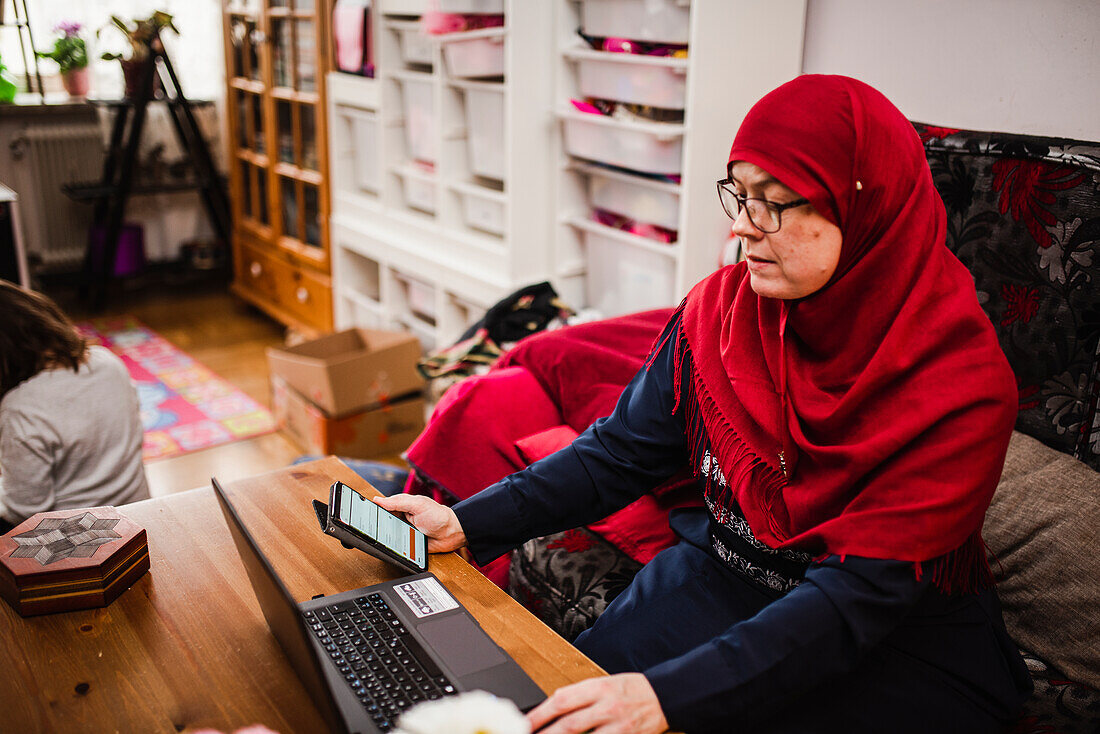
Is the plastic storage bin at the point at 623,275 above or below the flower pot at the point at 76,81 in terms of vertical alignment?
below

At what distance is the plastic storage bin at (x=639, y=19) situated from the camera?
211 centimetres

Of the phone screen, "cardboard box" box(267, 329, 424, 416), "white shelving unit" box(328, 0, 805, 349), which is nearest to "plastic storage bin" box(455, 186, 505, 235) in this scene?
"white shelving unit" box(328, 0, 805, 349)

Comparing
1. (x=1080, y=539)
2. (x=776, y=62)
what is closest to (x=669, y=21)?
(x=776, y=62)

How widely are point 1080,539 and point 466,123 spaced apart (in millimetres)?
2169

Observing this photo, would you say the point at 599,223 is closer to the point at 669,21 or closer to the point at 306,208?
the point at 669,21

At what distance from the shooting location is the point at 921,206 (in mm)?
1056

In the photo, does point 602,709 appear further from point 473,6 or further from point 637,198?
point 473,6

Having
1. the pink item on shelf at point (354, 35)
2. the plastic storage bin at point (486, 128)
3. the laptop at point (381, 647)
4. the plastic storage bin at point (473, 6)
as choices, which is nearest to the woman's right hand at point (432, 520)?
the laptop at point (381, 647)

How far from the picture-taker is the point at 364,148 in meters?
3.46

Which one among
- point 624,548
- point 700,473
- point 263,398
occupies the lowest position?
point 263,398

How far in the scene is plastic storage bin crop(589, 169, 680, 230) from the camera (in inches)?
91.0

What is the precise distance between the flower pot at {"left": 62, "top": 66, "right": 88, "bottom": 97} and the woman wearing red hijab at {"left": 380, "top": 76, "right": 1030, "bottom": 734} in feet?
12.8

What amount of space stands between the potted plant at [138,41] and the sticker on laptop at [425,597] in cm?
362

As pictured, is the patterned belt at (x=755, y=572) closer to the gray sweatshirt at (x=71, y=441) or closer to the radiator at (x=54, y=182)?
the gray sweatshirt at (x=71, y=441)
